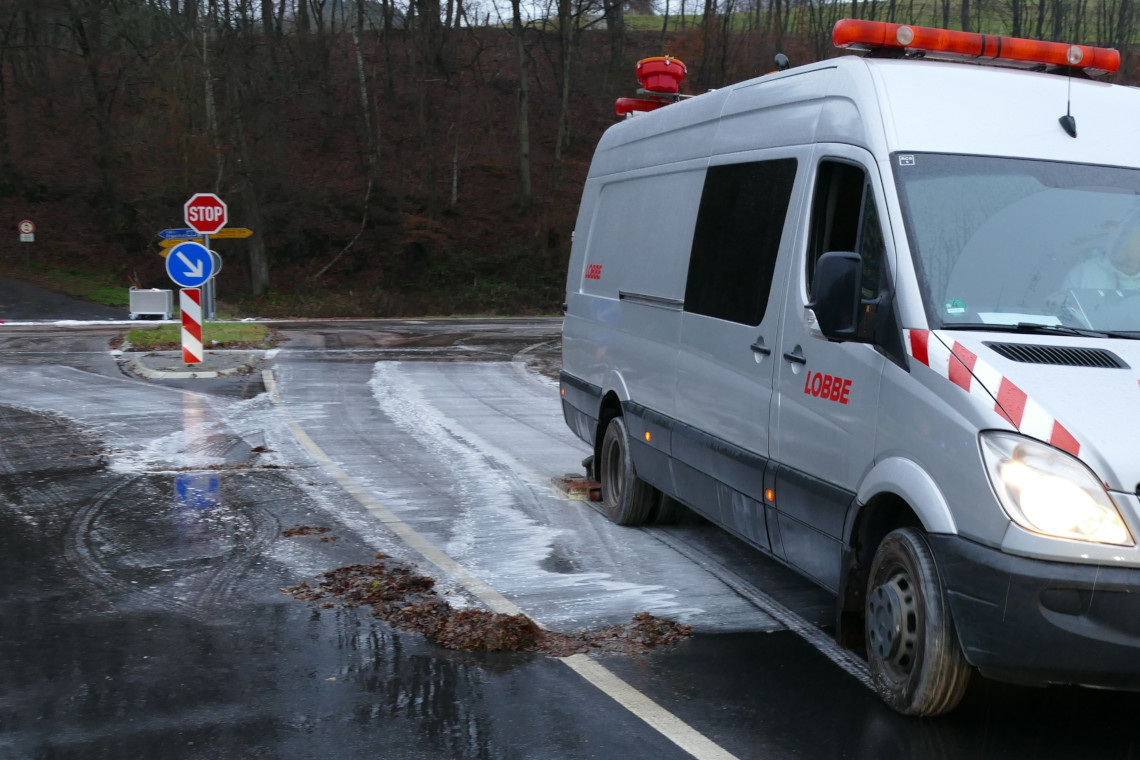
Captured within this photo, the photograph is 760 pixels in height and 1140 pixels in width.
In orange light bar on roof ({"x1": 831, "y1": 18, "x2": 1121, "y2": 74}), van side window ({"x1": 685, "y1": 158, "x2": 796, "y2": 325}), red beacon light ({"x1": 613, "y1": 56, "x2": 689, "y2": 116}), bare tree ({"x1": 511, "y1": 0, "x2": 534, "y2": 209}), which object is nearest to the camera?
orange light bar on roof ({"x1": 831, "y1": 18, "x2": 1121, "y2": 74})

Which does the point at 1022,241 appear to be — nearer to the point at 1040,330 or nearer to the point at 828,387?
the point at 1040,330

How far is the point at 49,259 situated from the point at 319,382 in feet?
98.7

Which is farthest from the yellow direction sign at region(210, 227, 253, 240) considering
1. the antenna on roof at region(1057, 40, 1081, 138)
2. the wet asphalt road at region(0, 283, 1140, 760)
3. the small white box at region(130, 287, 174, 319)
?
the antenna on roof at region(1057, 40, 1081, 138)

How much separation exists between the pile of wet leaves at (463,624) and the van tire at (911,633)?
104 centimetres

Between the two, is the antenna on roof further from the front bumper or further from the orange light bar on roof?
the front bumper

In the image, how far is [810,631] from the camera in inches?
222

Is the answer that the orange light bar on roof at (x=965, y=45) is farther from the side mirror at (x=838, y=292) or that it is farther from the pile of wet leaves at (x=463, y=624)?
the pile of wet leaves at (x=463, y=624)

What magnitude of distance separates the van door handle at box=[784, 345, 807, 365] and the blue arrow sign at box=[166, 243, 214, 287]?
513 inches

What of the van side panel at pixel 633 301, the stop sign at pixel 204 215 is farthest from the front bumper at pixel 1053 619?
the stop sign at pixel 204 215

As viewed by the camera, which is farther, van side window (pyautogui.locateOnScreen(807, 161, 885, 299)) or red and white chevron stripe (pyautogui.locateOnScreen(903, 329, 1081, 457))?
van side window (pyautogui.locateOnScreen(807, 161, 885, 299))

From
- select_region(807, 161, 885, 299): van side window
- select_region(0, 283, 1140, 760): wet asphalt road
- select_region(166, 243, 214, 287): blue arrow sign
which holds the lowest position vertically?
select_region(0, 283, 1140, 760): wet asphalt road

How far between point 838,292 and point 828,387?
0.57 m

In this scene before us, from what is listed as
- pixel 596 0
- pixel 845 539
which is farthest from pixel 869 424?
pixel 596 0

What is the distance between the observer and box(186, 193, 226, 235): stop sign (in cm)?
2089
